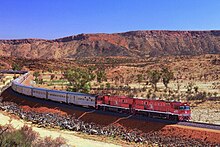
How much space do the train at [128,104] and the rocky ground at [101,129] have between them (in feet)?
9.79

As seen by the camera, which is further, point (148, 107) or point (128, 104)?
point (128, 104)

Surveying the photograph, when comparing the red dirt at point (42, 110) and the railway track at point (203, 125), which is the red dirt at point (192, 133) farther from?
the red dirt at point (42, 110)

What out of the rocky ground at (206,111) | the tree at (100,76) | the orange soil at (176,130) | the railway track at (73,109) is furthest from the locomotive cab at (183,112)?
the tree at (100,76)

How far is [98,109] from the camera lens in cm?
4709

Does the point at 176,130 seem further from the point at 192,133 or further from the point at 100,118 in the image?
the point at 100,118

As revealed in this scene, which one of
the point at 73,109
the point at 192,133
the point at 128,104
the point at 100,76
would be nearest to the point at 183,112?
the point at 192,133

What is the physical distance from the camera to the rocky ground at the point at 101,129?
113 ft

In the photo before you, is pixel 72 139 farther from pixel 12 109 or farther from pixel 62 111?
pixel 12 109

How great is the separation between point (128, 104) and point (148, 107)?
301 centimetres

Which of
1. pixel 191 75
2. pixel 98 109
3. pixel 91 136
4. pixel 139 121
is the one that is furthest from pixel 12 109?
pixel 191 75

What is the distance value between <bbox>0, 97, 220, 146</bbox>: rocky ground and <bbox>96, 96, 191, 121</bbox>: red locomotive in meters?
3.06

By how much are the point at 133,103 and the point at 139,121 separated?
327 centimetres

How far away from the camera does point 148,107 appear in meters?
41.1

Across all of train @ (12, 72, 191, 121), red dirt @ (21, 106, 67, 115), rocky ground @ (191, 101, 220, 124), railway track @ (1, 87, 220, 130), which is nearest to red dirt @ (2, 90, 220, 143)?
red dirt @ (21, 106, 67, 115)
